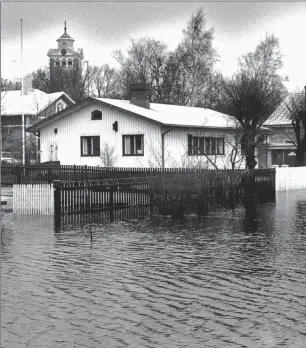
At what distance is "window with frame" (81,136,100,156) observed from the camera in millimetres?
41031

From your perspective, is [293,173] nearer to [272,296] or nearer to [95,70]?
[272,296]

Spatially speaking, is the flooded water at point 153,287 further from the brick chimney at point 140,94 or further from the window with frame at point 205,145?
the brick chimney at point 140,94

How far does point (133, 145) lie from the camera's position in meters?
39.7

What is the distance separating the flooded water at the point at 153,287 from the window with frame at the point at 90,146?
2224 cm

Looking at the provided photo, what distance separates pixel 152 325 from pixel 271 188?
25744 mm

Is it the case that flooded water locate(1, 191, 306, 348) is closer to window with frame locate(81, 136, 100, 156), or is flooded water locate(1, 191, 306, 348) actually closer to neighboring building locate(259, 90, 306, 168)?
window with frame locate(81, 136, 100, 156)

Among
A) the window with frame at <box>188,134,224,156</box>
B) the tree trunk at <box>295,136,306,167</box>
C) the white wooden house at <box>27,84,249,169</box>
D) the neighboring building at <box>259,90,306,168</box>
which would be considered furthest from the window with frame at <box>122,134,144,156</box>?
the neighboring building at <box>259,90,306,168</box>

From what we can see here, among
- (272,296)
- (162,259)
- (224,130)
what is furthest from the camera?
(224,130)

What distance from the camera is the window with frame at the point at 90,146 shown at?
4103 centimetres

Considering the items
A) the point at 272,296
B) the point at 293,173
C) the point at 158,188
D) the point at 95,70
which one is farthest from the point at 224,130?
the point at 95,70

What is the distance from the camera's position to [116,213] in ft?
76.7

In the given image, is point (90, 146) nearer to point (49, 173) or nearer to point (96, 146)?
point (96, 146)

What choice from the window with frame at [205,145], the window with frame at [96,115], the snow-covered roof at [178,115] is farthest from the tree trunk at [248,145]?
the window with frame at [96,115]

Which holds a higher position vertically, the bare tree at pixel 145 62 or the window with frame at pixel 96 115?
the bare tree at pixel 145 62
